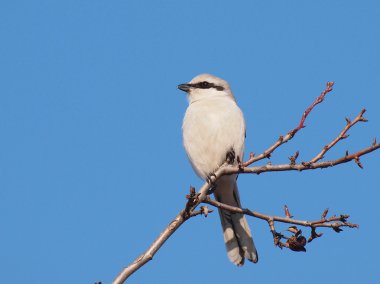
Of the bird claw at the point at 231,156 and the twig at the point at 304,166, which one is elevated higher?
the bird claw at the point at 231,156

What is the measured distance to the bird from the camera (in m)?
6.42

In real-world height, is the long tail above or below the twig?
above

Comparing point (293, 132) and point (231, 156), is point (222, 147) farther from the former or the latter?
point (293, 132)

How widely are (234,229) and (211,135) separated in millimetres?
986

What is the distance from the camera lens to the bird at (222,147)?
6418 millimetres

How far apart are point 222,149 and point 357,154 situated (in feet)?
9.33

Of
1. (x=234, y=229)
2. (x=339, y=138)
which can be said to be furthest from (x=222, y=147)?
(x=339, y=138)

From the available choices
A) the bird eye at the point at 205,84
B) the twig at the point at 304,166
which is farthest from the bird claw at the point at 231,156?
the twig at the point at 304,166

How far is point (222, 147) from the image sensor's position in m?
6.64

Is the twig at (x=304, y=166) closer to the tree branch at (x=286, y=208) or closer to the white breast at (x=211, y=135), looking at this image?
the tree branch at (x=286, y=208)

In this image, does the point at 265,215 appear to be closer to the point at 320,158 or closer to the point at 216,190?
the point at 320,158

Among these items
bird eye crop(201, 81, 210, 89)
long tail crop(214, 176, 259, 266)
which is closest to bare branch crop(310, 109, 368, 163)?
long tail crop(214, 176, 259, 266)

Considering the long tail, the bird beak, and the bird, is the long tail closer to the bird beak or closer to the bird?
the bird

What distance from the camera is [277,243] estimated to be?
4625 mm
